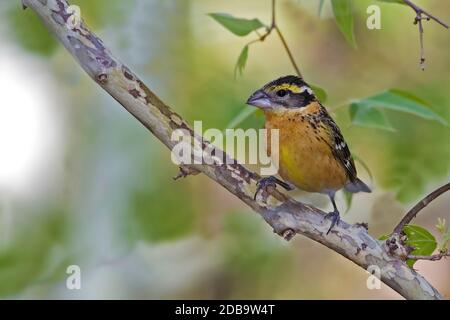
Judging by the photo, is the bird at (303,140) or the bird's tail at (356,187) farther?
the bird's tail at (356,187)

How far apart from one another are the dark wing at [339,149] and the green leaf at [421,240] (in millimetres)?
388

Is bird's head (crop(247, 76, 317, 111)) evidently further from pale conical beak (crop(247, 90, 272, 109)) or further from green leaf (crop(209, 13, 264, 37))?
green leaf (crop(209, 13, 264, 37))

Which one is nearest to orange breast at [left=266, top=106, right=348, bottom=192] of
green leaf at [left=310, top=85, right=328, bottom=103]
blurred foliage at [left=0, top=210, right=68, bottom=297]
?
green leaf at [left=310, top=85, right=328, bottom=103]

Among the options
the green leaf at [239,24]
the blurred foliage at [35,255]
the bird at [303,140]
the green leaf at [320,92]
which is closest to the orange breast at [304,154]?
the bird at [303,140]

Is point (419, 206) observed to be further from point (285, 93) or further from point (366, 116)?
point (285, 93)

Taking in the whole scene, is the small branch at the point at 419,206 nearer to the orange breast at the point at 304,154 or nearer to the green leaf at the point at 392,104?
the green leaf at the point at 392,104

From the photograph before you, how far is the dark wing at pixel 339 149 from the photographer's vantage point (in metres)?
1.65

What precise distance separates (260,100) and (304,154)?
152 mm

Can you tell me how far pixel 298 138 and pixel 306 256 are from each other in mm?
943

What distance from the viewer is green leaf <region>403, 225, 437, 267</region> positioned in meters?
1.27

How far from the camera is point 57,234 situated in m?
2.27
